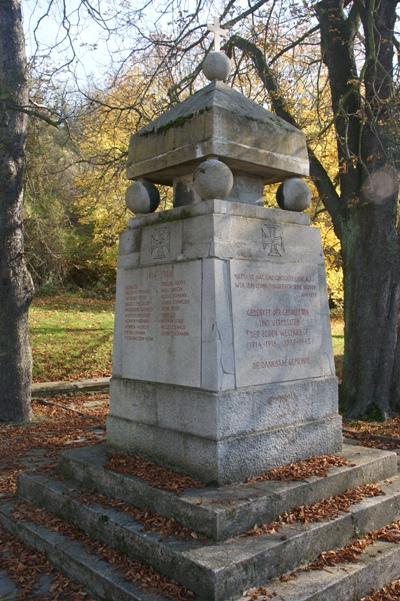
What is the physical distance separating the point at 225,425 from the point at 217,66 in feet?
10.1

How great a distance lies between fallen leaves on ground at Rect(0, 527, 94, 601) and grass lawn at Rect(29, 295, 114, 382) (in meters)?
7.05

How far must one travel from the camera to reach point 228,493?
3969 millimetres

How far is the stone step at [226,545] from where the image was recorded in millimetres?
3285

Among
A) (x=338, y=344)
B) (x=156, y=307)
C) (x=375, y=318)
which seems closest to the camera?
(x=156, y=307)

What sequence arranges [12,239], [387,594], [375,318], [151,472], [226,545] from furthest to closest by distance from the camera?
[375,318] → [12,239] → [151,472] → [387,594] → [226,545]

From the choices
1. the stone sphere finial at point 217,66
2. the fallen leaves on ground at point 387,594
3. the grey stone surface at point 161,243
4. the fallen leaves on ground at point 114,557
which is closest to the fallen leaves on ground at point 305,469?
the fallen leaves on ground at point 387,594

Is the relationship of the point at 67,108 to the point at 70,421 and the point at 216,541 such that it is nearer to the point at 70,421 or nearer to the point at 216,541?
the point at 70,421

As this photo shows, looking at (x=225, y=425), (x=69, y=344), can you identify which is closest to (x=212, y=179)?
(x=225, y=425)

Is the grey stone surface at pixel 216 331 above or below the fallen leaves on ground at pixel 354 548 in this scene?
above

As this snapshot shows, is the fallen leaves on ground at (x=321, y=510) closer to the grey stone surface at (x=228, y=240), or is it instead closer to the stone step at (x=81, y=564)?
the stone step at (x=81, y=564)

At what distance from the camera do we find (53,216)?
19359 millimetres

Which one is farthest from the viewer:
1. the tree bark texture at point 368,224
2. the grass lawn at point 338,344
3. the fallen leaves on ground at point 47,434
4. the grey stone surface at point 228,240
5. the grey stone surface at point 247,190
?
the grass lawn at point 338,344

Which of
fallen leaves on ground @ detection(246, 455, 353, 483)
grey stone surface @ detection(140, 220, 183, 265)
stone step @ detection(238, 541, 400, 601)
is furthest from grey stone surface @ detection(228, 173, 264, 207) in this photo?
stone step @ detection(238, 541, 400, 601)

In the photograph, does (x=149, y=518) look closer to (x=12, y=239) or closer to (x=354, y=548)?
(x=354, y=548)
